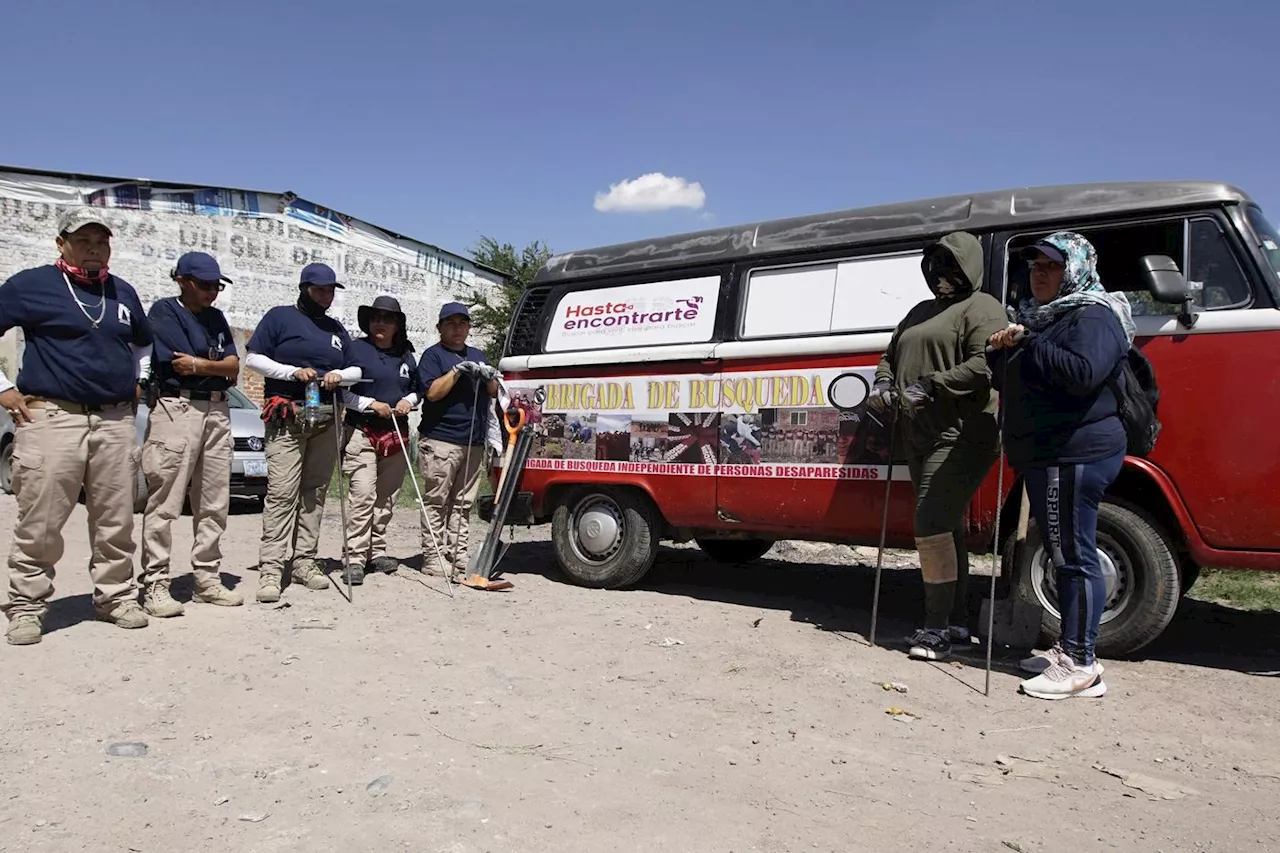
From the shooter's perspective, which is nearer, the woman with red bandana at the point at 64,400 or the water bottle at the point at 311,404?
the woman with red bandana at the point at 64,400

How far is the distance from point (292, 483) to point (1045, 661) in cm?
454

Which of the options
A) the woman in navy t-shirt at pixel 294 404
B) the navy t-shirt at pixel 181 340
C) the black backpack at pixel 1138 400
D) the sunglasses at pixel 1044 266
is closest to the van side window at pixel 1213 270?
the black backpack at pixel 1138 400

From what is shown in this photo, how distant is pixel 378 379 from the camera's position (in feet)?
21.1

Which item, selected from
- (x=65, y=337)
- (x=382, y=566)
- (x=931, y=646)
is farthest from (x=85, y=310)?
(x=931, y=646)

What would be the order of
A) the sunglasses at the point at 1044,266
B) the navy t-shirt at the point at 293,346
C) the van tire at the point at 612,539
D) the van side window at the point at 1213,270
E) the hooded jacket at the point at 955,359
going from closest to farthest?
the sunglasses at the point at 1044,266 < the van side window at the point at 1213,270 < the hooded jacket at the point at 955,359 < the navy t-shirt at the point at 293,346 < the van tire at the point at 612,539

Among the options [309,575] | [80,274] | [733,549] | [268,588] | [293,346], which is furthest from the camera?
[733,549]

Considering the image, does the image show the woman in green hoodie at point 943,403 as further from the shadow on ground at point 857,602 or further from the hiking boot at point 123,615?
the hiking boot at point 123,615

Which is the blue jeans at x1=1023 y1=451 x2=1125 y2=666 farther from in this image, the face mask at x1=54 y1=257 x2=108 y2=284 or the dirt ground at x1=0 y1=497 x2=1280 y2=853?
the face mask at x1=54 y1=257 x2=108 y2=284

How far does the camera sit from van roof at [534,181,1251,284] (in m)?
4.49

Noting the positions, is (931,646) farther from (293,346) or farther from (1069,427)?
(293,346)

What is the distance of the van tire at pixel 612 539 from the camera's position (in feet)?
20.4

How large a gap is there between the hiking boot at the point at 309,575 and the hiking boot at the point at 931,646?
3800 mm

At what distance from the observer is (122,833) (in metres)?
2.65

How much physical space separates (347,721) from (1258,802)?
10.9 feet
